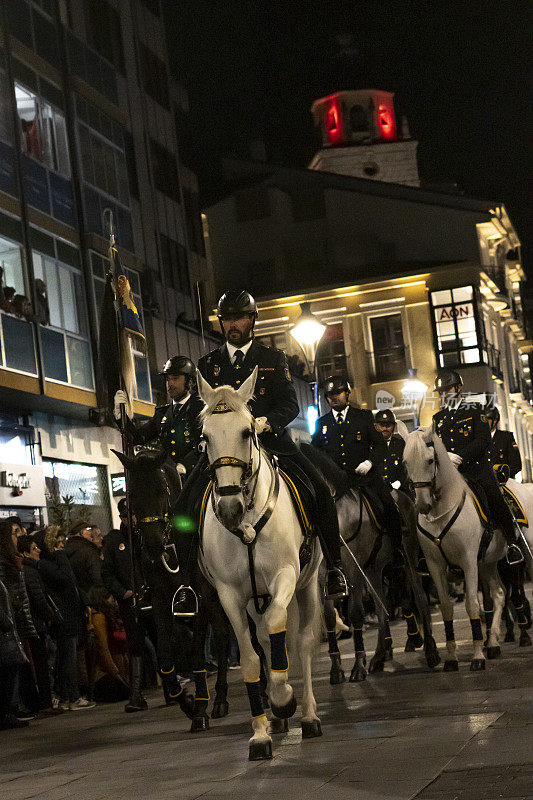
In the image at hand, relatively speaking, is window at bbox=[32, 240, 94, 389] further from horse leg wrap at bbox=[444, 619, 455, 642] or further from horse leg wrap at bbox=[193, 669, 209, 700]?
horse leg wrap at bbox=[193, 669, 209, 700]

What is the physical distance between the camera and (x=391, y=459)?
16375 mm

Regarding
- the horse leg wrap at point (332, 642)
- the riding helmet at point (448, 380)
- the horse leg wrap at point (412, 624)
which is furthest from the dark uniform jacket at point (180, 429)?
the horse leg wrap at point (412, 624)

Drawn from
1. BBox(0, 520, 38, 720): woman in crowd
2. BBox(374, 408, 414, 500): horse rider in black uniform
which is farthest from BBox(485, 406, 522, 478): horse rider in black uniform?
BBox(0, 520, 38, 720): woman in crowd

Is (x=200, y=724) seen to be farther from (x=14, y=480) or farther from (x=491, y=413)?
(x=14, y=480)

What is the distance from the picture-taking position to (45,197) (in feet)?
92.0

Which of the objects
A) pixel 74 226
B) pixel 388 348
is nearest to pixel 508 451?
pixel 74 226

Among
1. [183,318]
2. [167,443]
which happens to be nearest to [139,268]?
[183,318]

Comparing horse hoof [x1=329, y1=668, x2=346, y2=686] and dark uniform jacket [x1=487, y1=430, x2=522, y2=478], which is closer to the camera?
horse hoof [x1=329, y1=668, x2=346, y2=686]

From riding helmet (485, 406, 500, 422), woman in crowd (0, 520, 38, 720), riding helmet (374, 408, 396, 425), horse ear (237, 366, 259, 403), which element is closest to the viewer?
horse ear (237, 366, 259, 403)

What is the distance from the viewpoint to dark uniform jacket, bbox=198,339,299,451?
989cm

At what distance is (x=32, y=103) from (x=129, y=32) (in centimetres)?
866

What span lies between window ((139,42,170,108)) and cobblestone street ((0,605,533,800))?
26977 mm

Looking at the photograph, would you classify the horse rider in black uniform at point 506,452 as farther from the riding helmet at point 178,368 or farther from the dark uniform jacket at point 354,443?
the riding helmet at point 178,368

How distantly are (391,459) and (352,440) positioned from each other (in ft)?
6.83
